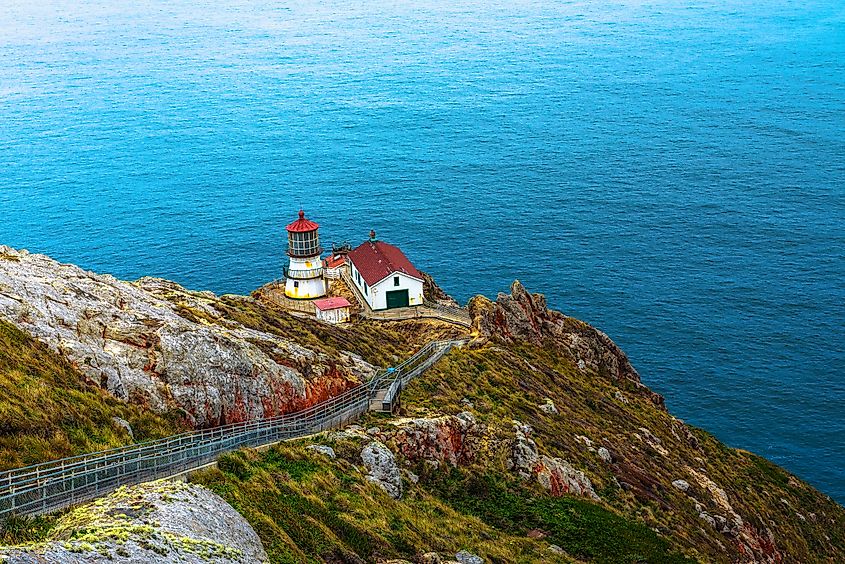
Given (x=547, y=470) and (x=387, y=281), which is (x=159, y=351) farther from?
(x=387, y=281)

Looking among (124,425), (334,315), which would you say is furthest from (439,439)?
(334,315)

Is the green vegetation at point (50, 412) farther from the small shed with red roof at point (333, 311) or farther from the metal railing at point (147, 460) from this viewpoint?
the small shed with red roof at point (333, 311)

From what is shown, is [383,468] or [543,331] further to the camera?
[543,331]

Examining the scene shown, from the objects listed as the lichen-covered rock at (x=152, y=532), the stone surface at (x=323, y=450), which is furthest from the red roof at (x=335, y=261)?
the lichen-covered rock at (x=152, y=532)

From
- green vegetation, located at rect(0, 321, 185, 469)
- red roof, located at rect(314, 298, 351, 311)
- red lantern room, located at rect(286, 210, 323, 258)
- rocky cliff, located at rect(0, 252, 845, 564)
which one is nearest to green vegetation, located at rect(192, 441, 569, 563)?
rocky cliff, located at rect(0, 252, 845, 564)

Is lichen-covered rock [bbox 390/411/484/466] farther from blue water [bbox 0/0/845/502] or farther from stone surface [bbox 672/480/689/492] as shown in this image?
blue water [bbox 0/0/845/502]

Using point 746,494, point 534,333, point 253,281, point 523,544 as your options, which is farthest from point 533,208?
point 523,544
